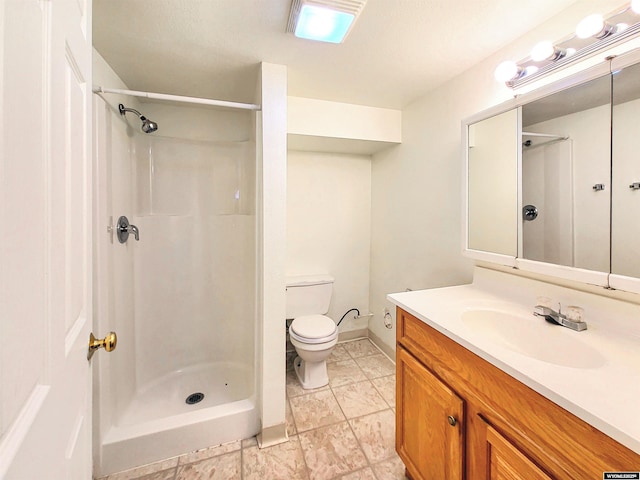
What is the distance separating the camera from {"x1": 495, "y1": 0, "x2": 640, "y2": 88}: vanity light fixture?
89 cm

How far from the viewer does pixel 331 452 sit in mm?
1400

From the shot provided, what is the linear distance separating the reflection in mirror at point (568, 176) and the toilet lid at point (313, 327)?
4.16 feet

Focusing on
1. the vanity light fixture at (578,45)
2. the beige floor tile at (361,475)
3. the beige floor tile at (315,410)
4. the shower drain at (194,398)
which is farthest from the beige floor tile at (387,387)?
the vanity light fixture at (578,45)

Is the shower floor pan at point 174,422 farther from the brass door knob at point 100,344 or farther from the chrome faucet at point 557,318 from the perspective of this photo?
the chrome faucet at point 557,318

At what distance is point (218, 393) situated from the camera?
1.84 meters

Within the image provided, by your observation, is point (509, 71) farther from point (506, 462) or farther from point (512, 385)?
point (506, 462)

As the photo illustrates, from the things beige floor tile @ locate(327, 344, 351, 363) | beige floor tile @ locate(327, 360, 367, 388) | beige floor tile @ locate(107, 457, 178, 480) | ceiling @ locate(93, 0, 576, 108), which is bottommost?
beige floor tile @ locate(107, 457, 178, 480)

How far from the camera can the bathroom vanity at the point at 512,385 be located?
1.89 ft

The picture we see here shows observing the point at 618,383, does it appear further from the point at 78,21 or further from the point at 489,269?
the point at 78,21

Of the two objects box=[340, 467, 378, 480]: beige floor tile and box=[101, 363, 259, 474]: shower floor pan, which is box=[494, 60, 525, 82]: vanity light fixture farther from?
box=[101, 363, 259, 474]: shower floor pan

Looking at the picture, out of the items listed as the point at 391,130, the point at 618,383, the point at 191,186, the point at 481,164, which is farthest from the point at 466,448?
the point at 191,186

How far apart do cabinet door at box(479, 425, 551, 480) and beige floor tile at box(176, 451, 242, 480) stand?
1148 mm

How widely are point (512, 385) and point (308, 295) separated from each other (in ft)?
5.39

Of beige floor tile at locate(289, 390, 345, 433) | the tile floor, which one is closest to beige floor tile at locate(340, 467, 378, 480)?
the tile floor
